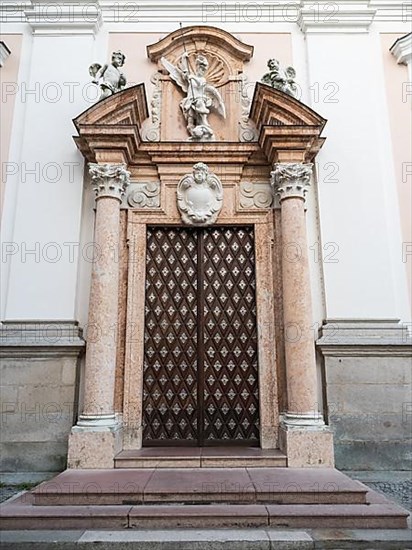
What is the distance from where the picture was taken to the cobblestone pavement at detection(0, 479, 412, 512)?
4.84 metres

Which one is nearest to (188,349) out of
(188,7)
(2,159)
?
(2,159)

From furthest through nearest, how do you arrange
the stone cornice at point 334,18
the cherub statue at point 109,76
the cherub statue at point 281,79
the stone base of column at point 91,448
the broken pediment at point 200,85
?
1. the stone cornice at point 334,18
2. the broken pediment at point 200,85
3. the cherub statue at point 281,79
4. the cherub statue at point 109,76
5. the stone base of column at point 91,448

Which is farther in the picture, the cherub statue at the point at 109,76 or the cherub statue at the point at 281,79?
the cherub statue at the point at 281,79

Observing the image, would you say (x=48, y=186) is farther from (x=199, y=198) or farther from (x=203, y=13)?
(x=203, y=13)

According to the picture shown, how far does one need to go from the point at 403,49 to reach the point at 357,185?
244 cm

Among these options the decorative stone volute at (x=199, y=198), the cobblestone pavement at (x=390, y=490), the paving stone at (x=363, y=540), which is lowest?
the paving stone at (x=363, y=540)

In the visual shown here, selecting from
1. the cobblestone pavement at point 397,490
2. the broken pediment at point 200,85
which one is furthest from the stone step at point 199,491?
the broken pediment at point 200,85

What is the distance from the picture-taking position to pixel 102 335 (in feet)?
18.9

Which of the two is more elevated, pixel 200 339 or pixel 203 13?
pixel 203 13

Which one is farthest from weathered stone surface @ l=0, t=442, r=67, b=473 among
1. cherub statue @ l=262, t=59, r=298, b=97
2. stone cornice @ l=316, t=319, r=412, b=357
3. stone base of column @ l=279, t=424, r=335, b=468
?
cherub statue @ l=262, t=59, r=298, b=97

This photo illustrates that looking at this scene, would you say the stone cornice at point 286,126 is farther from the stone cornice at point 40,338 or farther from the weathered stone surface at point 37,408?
the weathered stone surface at point 37,408

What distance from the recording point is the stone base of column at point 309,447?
17.5ft

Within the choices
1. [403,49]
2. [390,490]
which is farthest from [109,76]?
[390,490]

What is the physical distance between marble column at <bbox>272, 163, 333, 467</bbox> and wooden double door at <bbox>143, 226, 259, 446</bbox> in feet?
2.06
